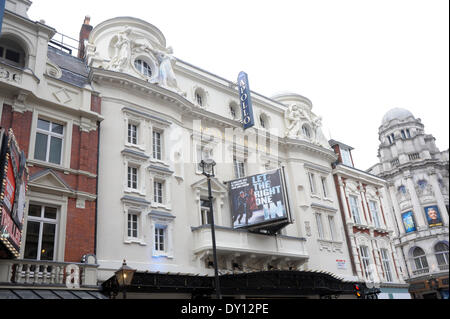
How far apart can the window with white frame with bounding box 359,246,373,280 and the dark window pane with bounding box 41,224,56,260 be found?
23.4m

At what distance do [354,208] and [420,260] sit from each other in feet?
89.5

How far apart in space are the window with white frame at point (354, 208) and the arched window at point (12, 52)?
26.0 m

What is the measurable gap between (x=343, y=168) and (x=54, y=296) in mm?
25592

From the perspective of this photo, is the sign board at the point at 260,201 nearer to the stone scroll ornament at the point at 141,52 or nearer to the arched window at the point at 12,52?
the stone scroll ornament at the point at 141,52

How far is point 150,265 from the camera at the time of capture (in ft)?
61.7

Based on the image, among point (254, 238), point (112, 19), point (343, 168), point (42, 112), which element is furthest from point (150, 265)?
point (343, 168)

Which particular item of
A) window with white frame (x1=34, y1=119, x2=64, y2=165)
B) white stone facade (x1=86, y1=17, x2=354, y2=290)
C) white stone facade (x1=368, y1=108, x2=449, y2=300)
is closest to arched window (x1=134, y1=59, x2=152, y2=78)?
white stone facade (x1=86, y1=17, x2=354, y2=290)

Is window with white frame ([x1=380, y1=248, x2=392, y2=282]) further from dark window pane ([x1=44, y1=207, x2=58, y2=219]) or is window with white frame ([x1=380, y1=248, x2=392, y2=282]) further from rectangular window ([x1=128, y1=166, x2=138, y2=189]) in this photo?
dark window pane ([x1=44, y1=207, x2=58, y2=219])

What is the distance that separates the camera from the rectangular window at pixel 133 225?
19.4m

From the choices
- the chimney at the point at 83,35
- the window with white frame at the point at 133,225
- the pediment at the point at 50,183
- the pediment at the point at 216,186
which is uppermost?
the chimney at the point at 83,35

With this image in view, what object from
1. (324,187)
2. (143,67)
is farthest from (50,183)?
(324,187)

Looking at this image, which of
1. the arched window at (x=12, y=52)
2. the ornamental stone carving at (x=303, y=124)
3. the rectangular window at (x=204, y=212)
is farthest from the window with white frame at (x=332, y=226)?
the arched window at (x=12, y=52)

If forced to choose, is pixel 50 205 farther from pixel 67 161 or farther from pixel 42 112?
pixel 42 112
